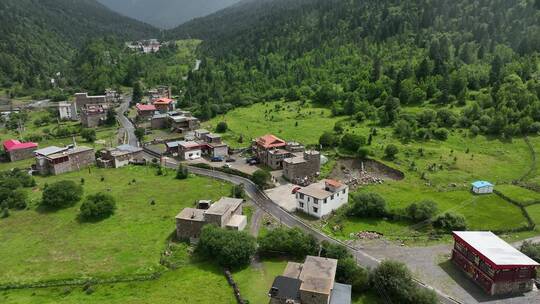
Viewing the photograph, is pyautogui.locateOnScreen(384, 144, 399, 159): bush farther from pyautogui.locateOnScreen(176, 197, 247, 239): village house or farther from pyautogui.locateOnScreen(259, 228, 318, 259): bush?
pyautogui.locateOnScreen(259, 228, 318, 259): bush

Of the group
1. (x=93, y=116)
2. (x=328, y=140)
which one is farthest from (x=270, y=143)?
(x=93, y=116)

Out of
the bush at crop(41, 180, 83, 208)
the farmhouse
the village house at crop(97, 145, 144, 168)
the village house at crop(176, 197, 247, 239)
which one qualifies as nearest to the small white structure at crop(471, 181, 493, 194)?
the farmhouse

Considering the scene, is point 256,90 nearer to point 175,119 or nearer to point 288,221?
point 175,119

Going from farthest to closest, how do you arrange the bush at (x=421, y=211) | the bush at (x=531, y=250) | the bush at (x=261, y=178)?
1. the bush at (x=261, y=178)
2. the bush at (x=421, y=211)
3. the bush at (x=531, y=250)

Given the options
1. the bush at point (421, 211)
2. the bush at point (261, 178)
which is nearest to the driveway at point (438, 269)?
the bush at point (421, 211)

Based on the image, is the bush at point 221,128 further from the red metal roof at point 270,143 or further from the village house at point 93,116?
the village house at point 93,116

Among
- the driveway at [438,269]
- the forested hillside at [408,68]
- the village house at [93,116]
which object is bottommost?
the driveway at [438,269]
